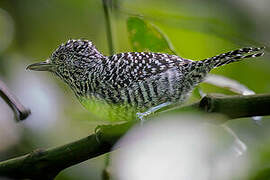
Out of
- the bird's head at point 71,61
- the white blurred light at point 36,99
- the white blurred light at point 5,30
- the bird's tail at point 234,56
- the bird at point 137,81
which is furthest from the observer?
the white blurred light at point 5,30

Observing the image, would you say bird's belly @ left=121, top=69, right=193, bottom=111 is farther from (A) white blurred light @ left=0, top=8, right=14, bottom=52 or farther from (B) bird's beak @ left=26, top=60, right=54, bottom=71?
(A) white blurred light @ left=0, top=8, right=14, bottom=52

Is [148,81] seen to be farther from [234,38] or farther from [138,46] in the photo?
[234,38]

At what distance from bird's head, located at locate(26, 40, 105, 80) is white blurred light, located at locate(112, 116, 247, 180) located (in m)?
1.33

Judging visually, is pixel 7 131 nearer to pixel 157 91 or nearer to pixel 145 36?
pixel 157 91

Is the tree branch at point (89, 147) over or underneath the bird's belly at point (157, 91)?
over

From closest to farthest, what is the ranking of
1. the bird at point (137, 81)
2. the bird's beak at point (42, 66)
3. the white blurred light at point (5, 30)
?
the bird at point (137, 81) → the bird's beak at point (42, 66) → the white blurred light at point (5, 30)

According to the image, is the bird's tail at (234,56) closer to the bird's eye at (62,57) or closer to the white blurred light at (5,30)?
the bird's eye at (62,57)

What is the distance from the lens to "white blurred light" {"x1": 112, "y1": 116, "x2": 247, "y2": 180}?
4.76 ft

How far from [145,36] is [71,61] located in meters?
1.04

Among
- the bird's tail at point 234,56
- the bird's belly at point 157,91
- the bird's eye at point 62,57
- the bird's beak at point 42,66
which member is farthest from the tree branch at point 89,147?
the bird's eye at point 62,57

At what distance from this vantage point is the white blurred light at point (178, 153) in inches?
57.1

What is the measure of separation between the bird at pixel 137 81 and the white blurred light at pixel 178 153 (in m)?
0.64

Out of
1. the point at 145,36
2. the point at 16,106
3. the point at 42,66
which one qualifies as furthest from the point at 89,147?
the point at 42,66

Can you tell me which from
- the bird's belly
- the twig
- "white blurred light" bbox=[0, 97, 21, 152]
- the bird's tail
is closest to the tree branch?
the twig
